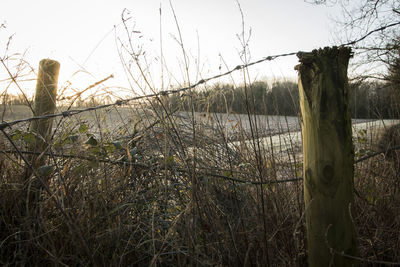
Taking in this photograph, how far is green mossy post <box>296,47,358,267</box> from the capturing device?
1.02 meters

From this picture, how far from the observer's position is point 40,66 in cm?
213

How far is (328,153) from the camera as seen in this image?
3.41 feet

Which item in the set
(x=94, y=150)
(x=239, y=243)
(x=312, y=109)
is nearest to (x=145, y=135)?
(x=94, y=150)

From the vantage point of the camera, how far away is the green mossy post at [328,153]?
1.02 m

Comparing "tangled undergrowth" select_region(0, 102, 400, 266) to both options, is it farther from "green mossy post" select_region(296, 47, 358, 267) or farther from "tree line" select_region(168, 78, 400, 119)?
"tree line" select_region(168, 78, 400, 119)

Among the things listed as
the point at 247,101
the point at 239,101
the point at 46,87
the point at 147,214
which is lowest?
the point at 147,214

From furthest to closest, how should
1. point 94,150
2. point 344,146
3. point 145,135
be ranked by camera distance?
point 145,135, point 94,150, point 344,146

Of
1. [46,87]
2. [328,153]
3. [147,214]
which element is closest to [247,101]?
[328,153]

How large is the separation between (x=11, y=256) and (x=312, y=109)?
173 centimetres

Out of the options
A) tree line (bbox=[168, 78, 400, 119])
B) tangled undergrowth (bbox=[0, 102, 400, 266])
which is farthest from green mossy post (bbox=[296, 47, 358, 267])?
tree line (bbox=[168, 78, 400, 119])

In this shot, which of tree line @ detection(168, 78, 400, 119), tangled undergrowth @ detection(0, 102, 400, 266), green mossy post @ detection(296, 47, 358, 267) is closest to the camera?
green mossy post @ detection(296, 47, 358, 267)

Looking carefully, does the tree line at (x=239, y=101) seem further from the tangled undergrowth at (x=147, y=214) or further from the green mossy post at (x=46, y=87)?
the tangled undergrowth at (x=147, y=214)

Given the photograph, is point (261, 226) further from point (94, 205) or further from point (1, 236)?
point (1, 236)

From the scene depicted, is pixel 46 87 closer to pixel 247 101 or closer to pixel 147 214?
pixel 147 214
